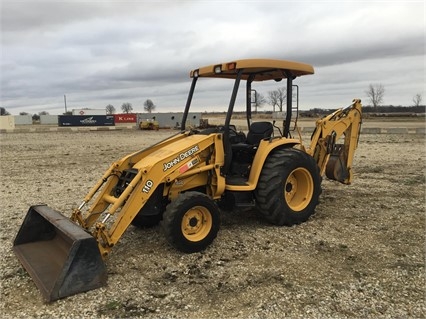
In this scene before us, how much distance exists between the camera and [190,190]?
622 cm

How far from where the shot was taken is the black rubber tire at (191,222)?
5.27 m

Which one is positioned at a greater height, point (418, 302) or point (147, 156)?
point (147, 156)

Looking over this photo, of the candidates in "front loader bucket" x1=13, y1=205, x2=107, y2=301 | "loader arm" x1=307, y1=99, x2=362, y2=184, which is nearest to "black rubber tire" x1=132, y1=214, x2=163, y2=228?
"front loader bucket" x1=13, y1=205, x2=107, y2=301

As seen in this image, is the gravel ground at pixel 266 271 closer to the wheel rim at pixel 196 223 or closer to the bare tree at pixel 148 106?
the wheel rim at pixel 196 223

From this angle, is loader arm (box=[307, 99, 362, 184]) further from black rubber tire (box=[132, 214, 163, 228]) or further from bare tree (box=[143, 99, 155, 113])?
bare tree (box=[143, 99, 155, 113])

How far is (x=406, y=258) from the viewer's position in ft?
17.8

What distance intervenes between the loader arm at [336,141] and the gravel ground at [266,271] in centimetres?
66

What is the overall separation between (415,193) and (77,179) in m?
8.25

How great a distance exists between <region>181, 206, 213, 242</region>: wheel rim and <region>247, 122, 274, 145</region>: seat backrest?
72.3 inches

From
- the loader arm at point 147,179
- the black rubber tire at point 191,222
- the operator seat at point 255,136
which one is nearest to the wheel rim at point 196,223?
the black rubber tire at point 191,222

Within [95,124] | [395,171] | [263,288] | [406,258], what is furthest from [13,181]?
[95,124]

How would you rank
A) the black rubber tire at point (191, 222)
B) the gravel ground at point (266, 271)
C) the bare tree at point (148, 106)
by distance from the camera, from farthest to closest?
the bare tree at point (148, 106), the black rubber tire at point (191, 222), the gravel ground at point (266, 271)

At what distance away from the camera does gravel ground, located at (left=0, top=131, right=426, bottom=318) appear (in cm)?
419

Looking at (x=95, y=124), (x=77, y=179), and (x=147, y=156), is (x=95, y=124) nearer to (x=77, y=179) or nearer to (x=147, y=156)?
(x=77, y=179)
